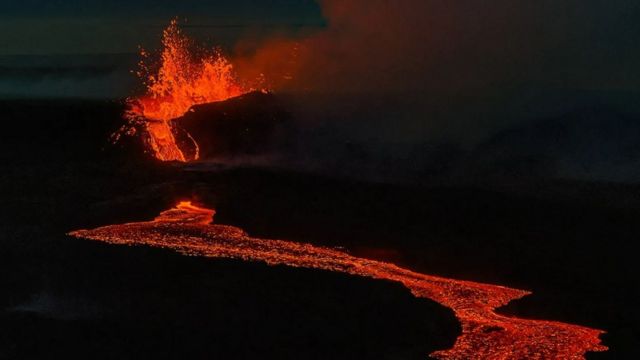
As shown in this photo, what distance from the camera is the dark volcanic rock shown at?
28750mm

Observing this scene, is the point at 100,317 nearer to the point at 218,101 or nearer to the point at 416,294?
the point at 416,294

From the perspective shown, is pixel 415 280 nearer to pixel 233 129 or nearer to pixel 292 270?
pixel 292 270

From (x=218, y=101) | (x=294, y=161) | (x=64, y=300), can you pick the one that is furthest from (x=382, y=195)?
(x=218, y=101)

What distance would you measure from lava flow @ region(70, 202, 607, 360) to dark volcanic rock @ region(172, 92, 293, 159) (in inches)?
329

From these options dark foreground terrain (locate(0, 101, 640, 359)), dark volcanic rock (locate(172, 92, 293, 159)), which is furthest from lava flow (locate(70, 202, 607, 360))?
dark volcanic rock (locate(172, 92, 293, 159))

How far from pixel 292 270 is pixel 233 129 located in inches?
580

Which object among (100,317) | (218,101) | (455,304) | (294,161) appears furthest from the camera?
(218,101)

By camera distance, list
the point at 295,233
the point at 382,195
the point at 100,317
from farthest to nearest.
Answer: the point at 382,195 → the point at 295,233 → the point at 100,317

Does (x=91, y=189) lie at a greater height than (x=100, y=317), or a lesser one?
greater

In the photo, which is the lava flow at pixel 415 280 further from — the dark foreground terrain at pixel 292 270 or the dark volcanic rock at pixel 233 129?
the dark volcanic rock at pixel 233 129

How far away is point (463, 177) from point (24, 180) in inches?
492

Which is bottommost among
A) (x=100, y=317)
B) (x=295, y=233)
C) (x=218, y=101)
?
(x=100, y=317)

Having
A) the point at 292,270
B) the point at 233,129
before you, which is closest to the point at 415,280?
the point at 292,270

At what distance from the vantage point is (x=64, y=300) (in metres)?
13.7
